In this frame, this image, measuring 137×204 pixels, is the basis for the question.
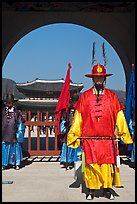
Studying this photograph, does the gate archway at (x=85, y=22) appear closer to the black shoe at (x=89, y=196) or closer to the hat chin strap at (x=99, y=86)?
the hat chin strap at (x=99, y=86)

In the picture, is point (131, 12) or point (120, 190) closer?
point (120, 190)

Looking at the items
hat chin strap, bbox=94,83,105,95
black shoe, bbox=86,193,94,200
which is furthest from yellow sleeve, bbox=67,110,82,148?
black shoe, bbox=86,193,94,200

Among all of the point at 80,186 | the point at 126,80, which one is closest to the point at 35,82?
the point at 126,80

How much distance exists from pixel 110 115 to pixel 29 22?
15.5 feet

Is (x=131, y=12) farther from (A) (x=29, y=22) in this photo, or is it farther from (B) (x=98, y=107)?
(B) (x=98, y=107)

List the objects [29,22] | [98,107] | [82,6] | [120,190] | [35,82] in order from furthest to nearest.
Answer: [35,82]
[29,22]
[82,6]
[120,190]
[98,107]

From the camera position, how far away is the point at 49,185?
17.0 ft

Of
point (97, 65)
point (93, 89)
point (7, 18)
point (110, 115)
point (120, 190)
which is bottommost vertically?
point (120, 190)

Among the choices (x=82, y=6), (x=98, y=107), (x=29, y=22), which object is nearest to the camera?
(x=98, y=107)

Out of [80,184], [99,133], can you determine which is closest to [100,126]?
[99,133]

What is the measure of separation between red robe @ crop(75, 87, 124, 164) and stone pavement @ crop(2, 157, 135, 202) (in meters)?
0.49

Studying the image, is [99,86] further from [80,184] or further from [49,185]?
[49,185]

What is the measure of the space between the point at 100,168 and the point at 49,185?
119 centimetres

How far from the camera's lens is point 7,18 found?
27.1 feet
